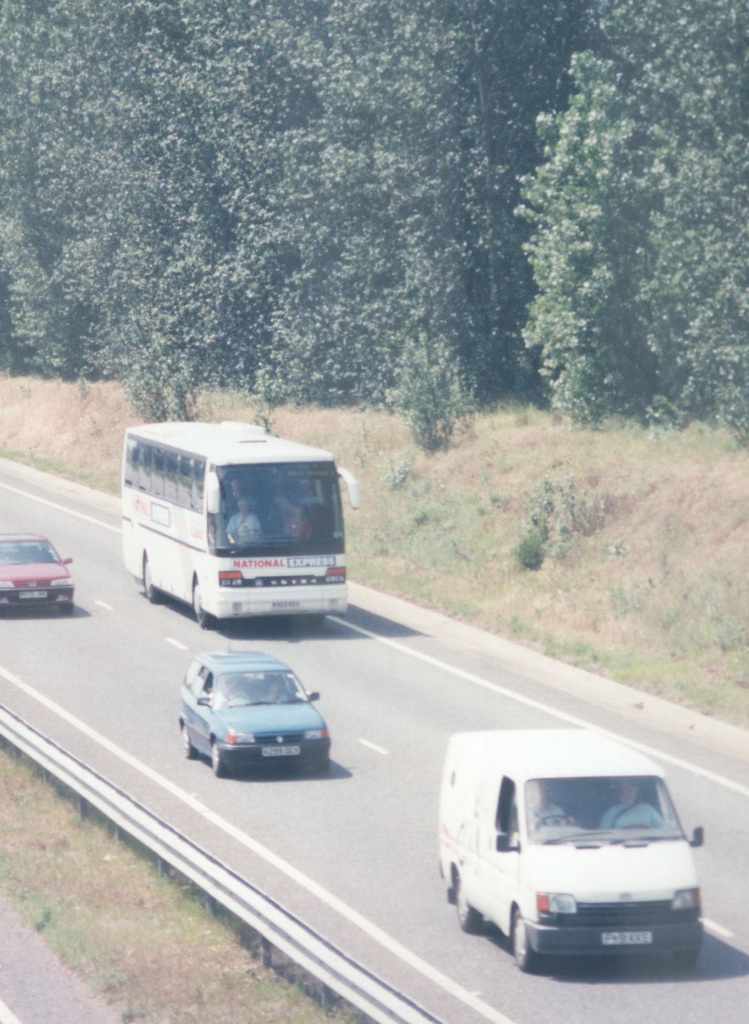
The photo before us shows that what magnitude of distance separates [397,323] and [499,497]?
1272 centimetres

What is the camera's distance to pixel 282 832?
1694 centimetres

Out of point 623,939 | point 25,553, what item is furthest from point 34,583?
point 623,939

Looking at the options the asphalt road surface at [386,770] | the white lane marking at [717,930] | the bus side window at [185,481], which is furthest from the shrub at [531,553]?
the white lane marking at [717,930]

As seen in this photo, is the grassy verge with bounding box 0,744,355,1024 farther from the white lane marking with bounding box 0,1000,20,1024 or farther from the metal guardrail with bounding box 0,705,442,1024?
the white lane marking with bounding box 0,1000,20,1024

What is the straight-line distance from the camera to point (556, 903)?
12.4 meters

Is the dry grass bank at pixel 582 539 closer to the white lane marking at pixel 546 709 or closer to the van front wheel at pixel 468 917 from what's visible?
the white lane marking at pixel 546 709

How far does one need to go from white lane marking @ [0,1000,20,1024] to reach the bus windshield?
658 inches

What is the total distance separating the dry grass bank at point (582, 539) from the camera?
2628 cm

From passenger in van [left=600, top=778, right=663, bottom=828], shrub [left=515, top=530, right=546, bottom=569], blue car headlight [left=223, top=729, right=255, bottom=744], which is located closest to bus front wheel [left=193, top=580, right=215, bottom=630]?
shrub [left=515, top=530, right=546, bottom=569]

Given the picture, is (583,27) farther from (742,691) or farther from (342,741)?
(342,741)

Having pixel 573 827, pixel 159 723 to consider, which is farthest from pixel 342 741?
pixel 573 827

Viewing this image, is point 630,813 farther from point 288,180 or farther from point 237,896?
point 288,180

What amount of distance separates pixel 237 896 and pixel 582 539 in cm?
2090

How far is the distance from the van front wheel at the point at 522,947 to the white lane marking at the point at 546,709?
262 inches
